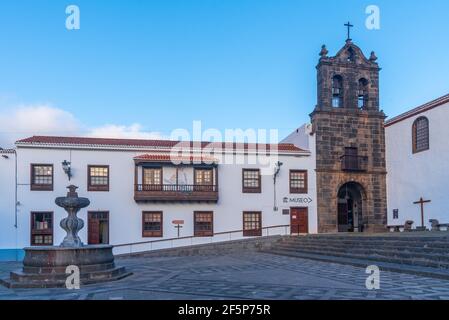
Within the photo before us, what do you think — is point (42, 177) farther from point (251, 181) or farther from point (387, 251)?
point (387, 251)

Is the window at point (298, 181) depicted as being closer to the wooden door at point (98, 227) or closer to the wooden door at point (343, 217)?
the wooden door at point (343, 217)

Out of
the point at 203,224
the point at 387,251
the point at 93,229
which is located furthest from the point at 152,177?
the point at 387,251

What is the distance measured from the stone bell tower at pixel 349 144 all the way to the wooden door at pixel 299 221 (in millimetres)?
750

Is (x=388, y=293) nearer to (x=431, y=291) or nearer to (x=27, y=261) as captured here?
(x=431, y=291)

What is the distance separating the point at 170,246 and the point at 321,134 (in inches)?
369

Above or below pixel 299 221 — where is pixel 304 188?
above

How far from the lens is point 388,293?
8039 millimetres

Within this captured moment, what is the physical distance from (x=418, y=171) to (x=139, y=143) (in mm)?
13468

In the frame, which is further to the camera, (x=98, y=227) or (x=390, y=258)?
(x=98, y=227)

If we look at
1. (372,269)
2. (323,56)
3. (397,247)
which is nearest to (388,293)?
(372,269)

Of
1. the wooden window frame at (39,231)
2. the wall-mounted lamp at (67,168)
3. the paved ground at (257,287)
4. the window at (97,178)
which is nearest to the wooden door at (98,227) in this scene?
the window at (97,178)

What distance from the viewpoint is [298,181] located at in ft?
76.8

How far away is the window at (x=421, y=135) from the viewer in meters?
21.4
